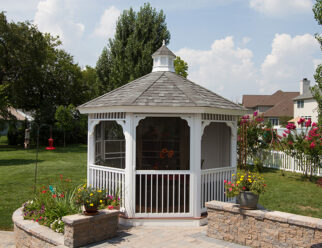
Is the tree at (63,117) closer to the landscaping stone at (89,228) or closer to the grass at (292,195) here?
the grass at (292,195)

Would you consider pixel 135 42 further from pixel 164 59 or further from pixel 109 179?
pixel 109 179

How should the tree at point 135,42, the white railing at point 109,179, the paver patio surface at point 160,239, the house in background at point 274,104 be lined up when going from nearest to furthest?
the paver patio surface at point 160,239 < the white railing at point 109,179 < the tree at point 135,42 < the house in background at point 274,104

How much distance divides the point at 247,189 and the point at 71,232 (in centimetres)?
312

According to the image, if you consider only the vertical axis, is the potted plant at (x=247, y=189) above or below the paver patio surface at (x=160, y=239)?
above

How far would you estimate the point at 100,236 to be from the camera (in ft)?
17.7

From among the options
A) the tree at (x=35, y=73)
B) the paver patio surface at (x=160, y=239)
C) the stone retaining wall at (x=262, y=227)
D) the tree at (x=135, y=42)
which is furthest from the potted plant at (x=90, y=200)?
the tree at (x=35, y=73)

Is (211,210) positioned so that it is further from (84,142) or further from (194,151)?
(84,142)

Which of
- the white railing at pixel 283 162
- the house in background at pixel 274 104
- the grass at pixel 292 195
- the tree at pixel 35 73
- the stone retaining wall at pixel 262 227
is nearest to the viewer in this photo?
the stone retaining wall at pixel 262 227

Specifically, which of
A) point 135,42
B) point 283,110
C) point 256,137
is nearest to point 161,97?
point 256,137

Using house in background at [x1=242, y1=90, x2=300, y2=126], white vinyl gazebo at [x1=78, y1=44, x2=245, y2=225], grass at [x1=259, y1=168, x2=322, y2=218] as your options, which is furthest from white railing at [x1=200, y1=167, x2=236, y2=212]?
house in background at [x1=242, y1=90, x2=300, y2=126]

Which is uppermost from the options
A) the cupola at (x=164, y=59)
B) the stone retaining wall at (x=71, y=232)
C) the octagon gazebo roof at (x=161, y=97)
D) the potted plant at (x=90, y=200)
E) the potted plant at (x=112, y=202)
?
the cupola at (x=164, y=59)

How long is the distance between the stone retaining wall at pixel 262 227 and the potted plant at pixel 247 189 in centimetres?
14

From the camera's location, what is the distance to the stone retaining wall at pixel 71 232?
16.4 ft

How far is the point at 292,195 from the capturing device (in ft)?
32.6
